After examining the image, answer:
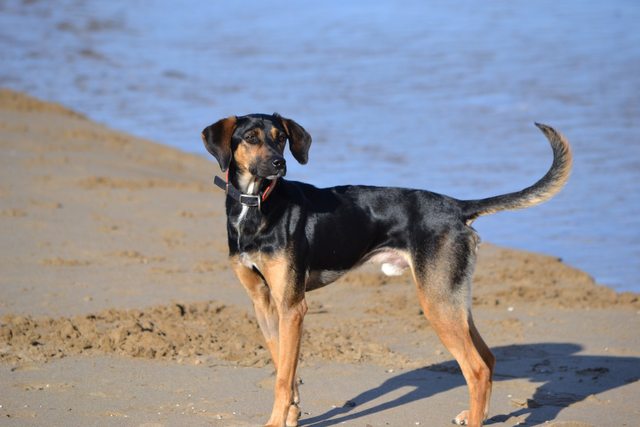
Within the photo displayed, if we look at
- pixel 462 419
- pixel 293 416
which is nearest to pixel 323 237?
pixel 293 416

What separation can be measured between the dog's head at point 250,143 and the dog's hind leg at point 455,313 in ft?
3.74

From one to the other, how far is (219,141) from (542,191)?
213cm

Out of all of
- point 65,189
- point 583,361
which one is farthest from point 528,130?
point 583,361

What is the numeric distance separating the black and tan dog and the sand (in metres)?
0.54

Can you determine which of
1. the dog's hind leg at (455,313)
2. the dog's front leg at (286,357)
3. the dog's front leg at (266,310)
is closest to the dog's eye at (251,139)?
the dog's front leg at (266,310)

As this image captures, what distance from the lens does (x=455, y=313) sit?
21.2ft

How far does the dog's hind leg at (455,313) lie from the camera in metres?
6.44

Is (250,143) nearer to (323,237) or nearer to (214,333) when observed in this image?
(323,237)

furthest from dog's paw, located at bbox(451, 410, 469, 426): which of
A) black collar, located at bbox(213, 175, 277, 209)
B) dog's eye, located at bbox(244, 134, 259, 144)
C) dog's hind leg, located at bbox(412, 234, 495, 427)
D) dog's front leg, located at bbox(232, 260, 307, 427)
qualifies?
dog's eye, located at bbox(244, 134, 259, 144)

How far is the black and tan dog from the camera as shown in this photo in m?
6.26

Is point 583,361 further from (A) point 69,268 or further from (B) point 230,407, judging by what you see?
(A) point 69,268

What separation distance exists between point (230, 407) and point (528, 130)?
1000cm

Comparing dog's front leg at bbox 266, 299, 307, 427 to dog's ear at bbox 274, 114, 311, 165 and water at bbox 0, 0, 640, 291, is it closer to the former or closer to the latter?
dog's ear at bbox 274, 114, 311, 165

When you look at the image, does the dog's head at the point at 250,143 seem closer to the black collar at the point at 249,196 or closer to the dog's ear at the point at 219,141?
the dog's ear at the point at 219,141
